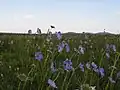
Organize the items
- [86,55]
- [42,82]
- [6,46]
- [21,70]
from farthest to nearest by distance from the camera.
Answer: [6,46]
[86,55]
[21,70]
[42,82]

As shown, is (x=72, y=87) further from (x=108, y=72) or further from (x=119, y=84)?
(x=108, y=72)

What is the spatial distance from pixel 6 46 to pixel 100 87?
4457 mm

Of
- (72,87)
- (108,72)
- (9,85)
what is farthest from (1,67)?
(108,72)

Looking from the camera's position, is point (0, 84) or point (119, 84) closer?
point (0, 84)

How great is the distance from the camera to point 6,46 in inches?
290

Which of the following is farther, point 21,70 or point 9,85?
point 21,70

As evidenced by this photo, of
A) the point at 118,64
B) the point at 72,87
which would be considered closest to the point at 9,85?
the point at 72,87

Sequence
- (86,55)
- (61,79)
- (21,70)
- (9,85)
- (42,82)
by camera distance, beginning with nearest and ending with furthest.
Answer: (42,82) < (9,85) < (61,79) < (21,70) < (86,55)

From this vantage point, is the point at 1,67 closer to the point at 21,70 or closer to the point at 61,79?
the point at 21,70

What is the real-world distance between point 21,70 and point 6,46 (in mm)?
3735

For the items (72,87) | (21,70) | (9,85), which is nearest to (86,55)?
(21,70)

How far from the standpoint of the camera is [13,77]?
344 cm

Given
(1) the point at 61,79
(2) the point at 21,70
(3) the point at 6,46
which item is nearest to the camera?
(1) the point at 61,79

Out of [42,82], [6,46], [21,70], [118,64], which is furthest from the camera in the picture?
[6,46]
